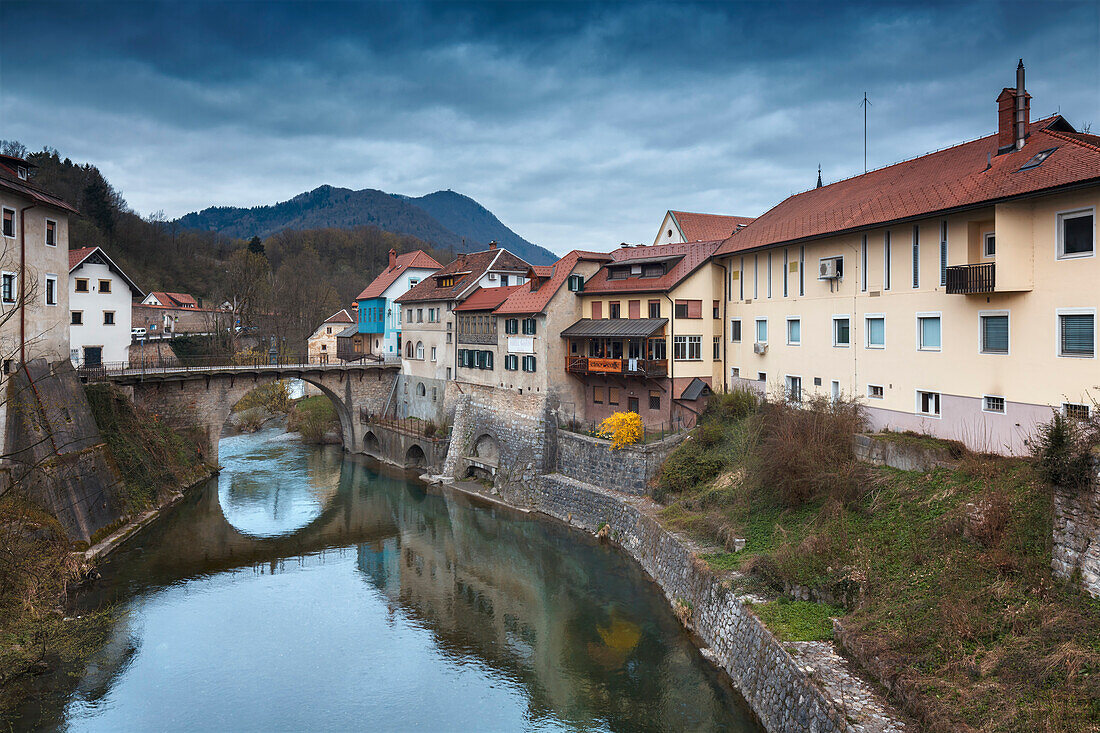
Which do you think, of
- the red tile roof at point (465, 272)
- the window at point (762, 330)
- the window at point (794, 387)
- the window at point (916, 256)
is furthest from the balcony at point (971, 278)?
the red tile roof at point (465, 272)

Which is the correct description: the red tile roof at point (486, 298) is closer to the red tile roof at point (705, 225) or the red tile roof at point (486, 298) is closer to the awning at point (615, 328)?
the awning at point (615, 328)

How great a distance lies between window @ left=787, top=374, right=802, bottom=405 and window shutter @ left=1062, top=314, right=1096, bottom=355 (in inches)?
374

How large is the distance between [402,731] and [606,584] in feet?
29.6

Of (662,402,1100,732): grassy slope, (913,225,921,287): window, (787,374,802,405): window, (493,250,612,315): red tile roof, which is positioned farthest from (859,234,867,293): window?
(493,250,612,315): red tile roof

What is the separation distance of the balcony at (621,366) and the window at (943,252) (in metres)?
12.0

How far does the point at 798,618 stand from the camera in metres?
14.2

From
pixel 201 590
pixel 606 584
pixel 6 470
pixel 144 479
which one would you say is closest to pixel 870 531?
pixel 606 584

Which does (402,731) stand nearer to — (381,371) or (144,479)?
(144,479)

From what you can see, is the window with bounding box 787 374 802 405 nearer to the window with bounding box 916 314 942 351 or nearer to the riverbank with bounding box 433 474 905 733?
the window with bounding box 916 314 942 351

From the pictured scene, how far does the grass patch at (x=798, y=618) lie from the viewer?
13375mm

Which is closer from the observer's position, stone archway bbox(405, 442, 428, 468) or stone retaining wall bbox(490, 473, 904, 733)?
stone retaining wall bbox(490, 473, 904, 733)

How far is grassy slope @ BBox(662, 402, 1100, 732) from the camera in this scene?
952 centimetres

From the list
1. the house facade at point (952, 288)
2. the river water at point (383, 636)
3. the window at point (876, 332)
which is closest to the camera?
the river water at point (383, 636)

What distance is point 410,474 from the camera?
132ft
